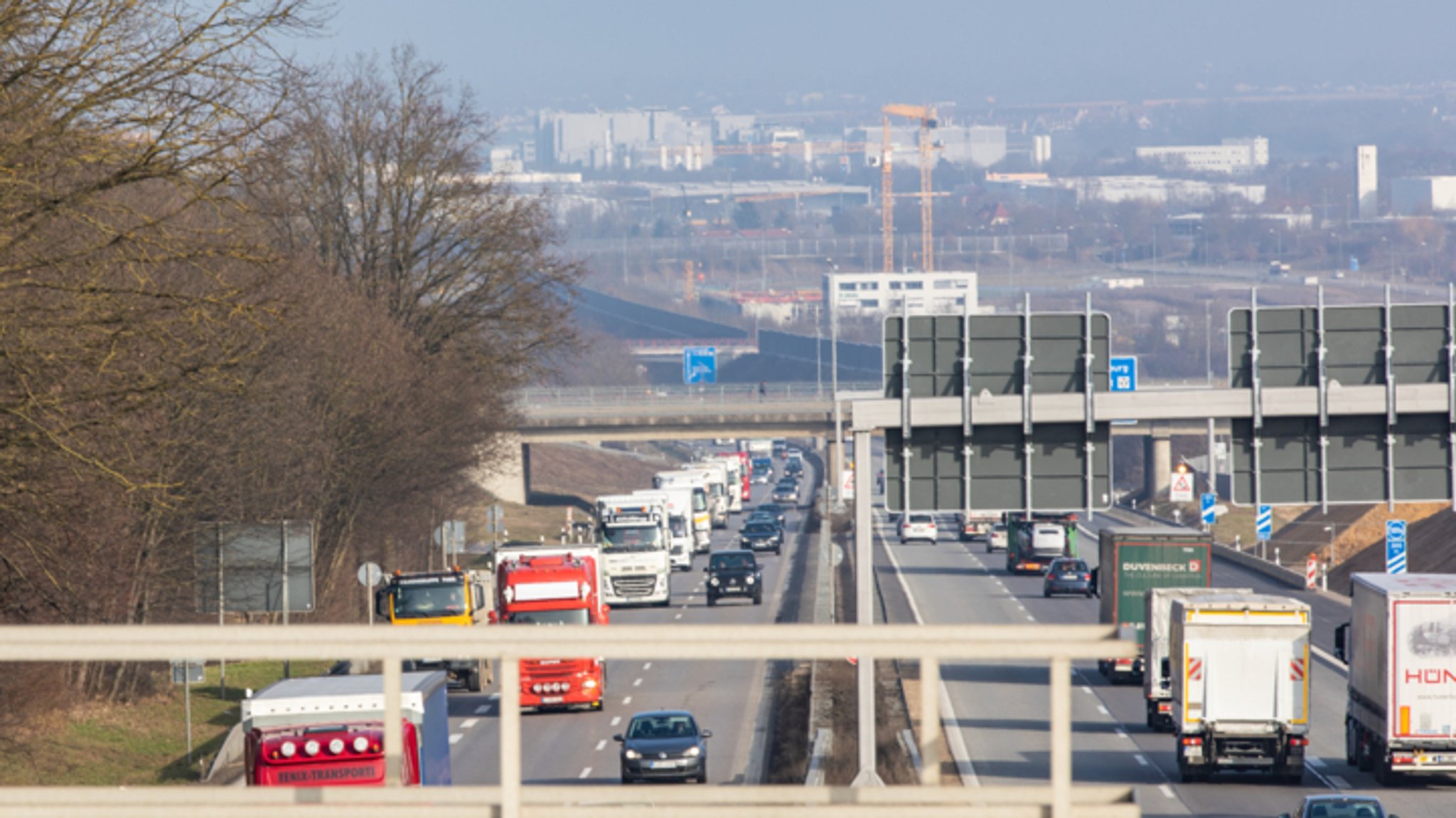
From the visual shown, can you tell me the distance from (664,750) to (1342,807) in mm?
10112

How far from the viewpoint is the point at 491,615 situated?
41.3m

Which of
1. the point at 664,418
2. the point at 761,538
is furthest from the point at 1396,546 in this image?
the point at 664,418

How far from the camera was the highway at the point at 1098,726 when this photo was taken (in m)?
26.5

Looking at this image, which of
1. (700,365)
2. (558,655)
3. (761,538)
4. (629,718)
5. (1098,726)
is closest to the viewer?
(558,655)

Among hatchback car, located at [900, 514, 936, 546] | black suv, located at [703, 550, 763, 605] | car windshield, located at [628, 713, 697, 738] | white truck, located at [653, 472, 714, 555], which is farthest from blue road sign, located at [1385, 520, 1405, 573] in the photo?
hatchback car, located at [900, 514, 936, 546]

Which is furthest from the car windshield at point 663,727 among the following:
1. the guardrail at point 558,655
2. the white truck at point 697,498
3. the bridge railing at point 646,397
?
the bridge railing at point 646,397

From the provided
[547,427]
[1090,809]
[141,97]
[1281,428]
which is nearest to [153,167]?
[141,97]

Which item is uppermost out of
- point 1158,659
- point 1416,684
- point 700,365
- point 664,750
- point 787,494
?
point 700,365

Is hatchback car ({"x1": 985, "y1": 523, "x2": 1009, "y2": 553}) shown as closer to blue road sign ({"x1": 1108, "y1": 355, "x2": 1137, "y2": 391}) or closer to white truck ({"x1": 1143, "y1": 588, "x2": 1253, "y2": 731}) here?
blue road sign ({"x1": 1108, "y1": 355, "x2": 1137, "y2": 391})

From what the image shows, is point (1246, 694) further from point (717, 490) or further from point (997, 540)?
point (717, 490)

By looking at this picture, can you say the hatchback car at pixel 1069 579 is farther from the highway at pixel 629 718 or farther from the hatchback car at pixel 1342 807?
the hatchback car at pixel 1342 807

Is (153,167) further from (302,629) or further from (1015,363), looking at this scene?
(1015,363)

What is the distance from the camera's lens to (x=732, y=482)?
11112 cm

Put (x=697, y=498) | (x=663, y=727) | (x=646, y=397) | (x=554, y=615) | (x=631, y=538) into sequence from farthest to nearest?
(x=646, y=397)
(x=697, y=498)
(x=631, y=538)
(x=554, y=615)
(x=663, y=727)
